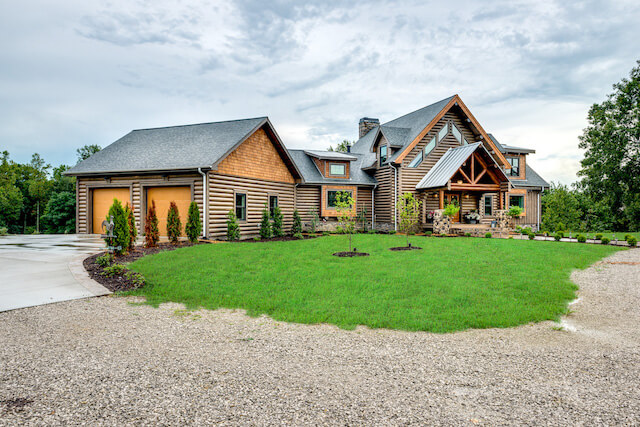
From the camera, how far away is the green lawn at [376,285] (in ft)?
19.9

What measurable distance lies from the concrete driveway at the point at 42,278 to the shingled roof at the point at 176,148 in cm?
557

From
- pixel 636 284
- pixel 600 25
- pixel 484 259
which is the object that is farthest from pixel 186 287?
pixel 600 25

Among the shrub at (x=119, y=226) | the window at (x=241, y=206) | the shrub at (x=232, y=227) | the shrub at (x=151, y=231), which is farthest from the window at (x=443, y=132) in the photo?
the shrub at (x=119, y=226)

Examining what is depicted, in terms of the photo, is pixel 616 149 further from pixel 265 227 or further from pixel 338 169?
pixel 265 227

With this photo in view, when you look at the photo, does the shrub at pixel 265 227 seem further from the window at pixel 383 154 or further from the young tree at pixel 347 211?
the window at pixel 383 154

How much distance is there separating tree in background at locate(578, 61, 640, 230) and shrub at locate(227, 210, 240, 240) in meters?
27.1

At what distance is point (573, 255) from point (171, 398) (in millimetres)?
13501

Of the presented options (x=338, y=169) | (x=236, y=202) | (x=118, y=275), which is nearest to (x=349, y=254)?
(x=118, y=275)

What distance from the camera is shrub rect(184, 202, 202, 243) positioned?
577 inches

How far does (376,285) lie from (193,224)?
30.9 feet

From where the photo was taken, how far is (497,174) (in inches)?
869

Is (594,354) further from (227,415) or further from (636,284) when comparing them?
(636,284)

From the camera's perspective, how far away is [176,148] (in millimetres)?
17641

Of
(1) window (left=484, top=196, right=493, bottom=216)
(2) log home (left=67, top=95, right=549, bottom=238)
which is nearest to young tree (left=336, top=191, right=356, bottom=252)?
(2) log home (left=67, top=95, right=549, bottom=238)
